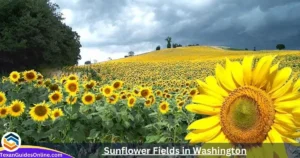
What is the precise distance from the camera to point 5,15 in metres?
35.0

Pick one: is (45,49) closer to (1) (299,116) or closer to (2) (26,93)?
(2) (26,93)

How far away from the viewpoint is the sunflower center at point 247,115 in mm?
866

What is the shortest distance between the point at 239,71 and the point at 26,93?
3147mm

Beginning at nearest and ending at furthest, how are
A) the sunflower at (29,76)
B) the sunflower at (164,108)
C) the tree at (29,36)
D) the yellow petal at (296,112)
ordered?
the yellow petal at (296,112), the sunflower at (164,108), the sunflower at (29,76), the tree at (29,36)

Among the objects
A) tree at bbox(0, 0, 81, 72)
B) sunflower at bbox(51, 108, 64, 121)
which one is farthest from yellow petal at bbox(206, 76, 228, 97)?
tree at bbox(0, 0, 81, 72)

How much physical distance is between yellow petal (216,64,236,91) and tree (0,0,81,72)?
33.5 meters

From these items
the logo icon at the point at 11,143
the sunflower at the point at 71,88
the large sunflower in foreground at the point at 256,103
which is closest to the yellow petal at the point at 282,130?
the large sunflower in foreground at the point at 256,103

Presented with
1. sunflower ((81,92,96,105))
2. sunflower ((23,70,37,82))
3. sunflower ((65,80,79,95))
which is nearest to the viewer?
sunflower ((81,92,96,105))

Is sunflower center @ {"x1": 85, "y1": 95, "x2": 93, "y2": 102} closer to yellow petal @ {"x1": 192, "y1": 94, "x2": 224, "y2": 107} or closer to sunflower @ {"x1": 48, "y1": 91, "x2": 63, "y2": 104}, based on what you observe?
sunflower @ {"x1": 48, "y1": 91, "x2": 63, "y2": 104}

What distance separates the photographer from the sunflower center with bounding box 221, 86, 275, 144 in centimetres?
87

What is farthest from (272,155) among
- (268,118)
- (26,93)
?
(26,93)

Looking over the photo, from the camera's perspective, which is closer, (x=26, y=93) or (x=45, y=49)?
(x=26, y=93)

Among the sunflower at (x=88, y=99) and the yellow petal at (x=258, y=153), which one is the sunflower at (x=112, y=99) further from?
the yellow petal at (x=258, y=153)

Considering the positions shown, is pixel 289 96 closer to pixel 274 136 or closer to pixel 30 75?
pixel 274 136
